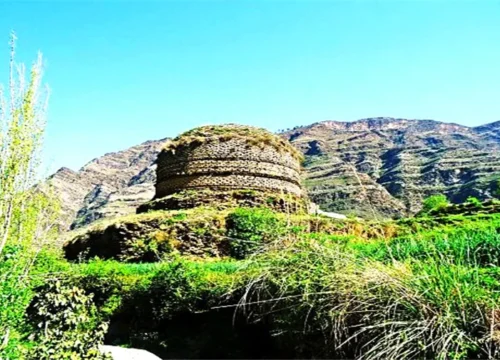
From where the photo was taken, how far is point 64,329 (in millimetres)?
5926

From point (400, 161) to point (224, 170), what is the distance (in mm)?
80808

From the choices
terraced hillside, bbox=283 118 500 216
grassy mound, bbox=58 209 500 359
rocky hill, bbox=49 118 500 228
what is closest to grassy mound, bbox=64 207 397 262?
grassy mound, bbox=58 209 500 359

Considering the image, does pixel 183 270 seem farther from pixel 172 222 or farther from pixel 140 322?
pixel 172 222

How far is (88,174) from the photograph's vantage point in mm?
136875

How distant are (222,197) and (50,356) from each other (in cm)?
1852

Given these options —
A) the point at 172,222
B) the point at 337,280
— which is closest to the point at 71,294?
the point at 337,280

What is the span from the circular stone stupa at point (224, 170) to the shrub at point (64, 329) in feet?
56.8

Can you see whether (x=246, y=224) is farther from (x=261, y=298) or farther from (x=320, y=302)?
(x=320, y=302)

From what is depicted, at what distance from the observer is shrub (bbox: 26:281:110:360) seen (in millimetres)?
5520

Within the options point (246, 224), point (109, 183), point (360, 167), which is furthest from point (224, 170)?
point (109, 183)

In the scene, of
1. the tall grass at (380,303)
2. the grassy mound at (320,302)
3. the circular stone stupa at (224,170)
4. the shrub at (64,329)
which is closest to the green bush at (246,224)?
the circular stone stupa at (224,170)

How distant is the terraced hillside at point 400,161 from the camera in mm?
75500

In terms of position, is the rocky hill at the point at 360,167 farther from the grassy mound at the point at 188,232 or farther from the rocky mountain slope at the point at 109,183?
the grassy mound at the point at 188,232

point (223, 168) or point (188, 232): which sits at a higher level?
point (223, 168)
